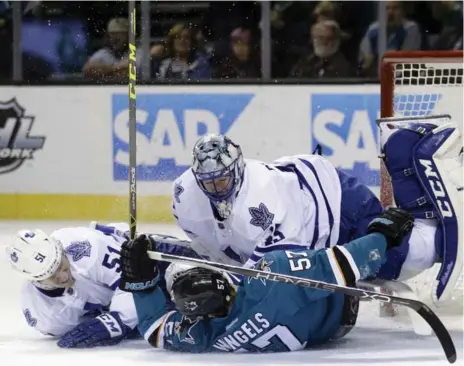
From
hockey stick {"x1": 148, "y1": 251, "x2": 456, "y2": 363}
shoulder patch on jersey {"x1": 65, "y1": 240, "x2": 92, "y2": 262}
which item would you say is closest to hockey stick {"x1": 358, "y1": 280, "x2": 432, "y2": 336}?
hockey stick {"x1": 148, "y1": 251, "x2": 456, "y2": 363}

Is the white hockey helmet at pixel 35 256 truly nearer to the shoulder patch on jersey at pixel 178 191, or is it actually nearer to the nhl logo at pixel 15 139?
the shoulder patch on jersey at pixel 178 191

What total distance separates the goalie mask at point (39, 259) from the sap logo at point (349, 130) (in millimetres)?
2865

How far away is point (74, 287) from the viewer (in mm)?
3822

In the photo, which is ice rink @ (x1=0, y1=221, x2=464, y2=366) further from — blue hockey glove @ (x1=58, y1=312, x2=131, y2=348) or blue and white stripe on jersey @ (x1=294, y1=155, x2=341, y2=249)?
blue and white stripe on jersey @ (x1=294, y1=155, x2=341, y2=249)

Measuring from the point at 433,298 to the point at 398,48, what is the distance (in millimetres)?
2851

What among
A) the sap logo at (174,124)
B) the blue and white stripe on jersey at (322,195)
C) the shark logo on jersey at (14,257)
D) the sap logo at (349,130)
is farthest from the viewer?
the sap logo at (174,124)

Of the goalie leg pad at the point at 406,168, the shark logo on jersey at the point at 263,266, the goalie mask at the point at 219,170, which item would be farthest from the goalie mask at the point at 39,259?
the goalie leg pad at the point at 406,168

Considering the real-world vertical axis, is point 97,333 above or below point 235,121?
below

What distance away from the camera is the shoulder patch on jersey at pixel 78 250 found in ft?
12.6

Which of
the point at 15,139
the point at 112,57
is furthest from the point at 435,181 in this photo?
the point at 15,139

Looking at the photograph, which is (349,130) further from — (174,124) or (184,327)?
(184,327)

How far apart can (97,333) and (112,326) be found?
0.05 m

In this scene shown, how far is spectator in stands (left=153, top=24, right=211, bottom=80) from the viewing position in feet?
21.9

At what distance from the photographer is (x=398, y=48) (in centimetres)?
664
